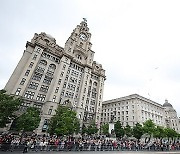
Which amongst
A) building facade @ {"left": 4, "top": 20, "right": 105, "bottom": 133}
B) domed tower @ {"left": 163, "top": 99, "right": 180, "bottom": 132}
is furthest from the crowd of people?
domed tower @ {"left": 163, "top": 99, "right": 180, "bottom": 132}

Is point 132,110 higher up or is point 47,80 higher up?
point 47,80

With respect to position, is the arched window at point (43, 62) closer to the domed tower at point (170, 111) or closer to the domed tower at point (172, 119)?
the domed tower at point (172, 119)

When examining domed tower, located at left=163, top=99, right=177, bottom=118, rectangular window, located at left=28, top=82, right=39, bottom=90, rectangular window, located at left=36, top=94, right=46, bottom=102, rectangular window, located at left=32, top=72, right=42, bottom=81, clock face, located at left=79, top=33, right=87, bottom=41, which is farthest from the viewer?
domed tower, located at left=163, top=99, right=177, bottom=118

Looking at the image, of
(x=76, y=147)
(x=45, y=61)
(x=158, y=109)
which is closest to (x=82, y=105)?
(x=45, y=61)

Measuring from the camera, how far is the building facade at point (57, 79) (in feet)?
150

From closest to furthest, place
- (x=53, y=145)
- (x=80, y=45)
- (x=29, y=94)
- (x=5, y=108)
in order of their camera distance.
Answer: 1. (x=53, y=145)
2. (x=5, y=108)
3. (x=29, y=94)
4. (x=80, y=45)

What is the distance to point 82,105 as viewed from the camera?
187ft

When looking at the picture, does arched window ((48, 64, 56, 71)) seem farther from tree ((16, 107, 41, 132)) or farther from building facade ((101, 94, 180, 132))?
building facade ((101, 94, 180, 132))

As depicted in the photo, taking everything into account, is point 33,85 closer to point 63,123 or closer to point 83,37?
point 63,123

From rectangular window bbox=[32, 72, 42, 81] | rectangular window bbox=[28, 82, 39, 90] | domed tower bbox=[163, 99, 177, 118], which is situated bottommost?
rectangular window bbox=[28, 82, 39, 90]

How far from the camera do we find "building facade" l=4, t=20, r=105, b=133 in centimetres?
4575

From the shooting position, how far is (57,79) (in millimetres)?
51688

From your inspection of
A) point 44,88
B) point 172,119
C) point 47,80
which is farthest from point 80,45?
point 172,119

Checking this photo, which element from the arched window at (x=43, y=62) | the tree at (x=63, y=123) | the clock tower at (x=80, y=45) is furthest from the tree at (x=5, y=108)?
the clock tower at (x=80, y=45)
